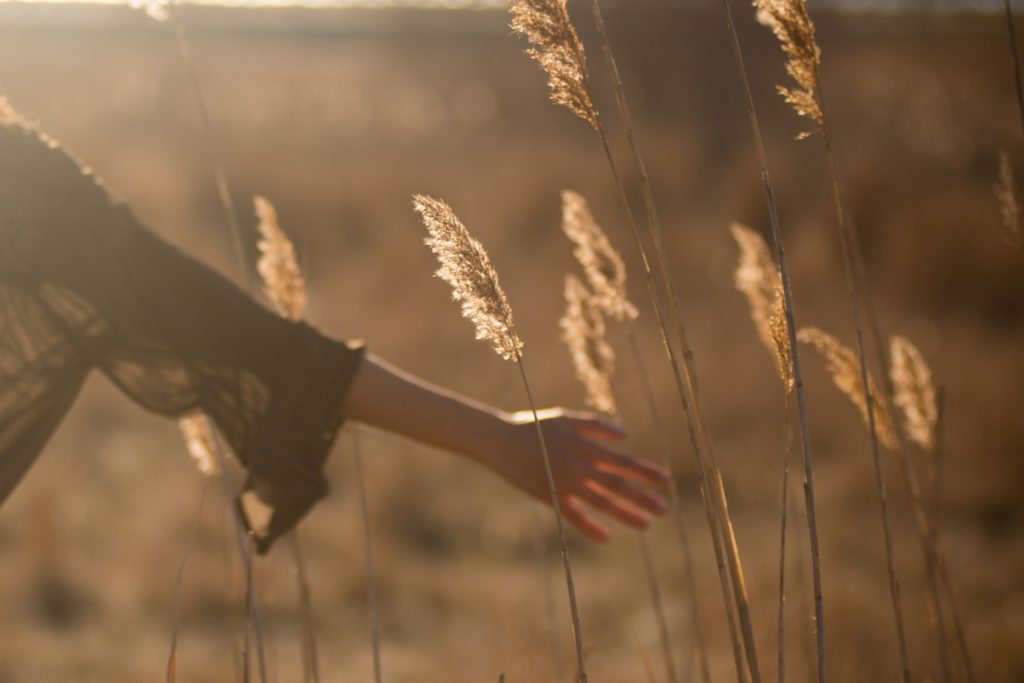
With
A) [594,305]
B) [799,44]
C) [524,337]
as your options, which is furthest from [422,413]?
[524,337]

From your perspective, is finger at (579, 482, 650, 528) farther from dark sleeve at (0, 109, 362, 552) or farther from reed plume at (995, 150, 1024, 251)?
reed plume at (995, 150, 1024, 251)

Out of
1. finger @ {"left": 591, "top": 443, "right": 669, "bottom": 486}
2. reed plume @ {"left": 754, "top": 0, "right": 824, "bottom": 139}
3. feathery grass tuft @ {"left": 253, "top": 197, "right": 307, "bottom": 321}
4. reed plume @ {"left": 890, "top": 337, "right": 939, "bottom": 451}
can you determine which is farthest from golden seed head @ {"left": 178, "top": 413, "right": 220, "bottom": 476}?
reed plume @ {"left": 890, "top": 337, "right": 939, "bottom": 451}

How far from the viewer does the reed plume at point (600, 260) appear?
1.40m

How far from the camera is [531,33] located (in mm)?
1052

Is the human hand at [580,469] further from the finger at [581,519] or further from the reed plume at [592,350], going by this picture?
the reed plume at [592,350]

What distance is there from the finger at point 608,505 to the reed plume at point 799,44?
0.49m

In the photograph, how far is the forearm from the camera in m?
1.29

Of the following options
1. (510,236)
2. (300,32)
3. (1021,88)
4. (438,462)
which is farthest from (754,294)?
(300,32)

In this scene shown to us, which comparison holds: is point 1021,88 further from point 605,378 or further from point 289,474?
point 289,474

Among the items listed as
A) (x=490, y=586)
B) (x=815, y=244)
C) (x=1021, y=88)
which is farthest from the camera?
(x=815, y=244)

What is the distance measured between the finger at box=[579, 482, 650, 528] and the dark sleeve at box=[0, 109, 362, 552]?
0.34 meters

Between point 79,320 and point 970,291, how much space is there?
6868 mm

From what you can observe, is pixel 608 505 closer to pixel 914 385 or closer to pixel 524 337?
pixel 914 385

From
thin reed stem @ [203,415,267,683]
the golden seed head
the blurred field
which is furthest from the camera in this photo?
the blurred field
